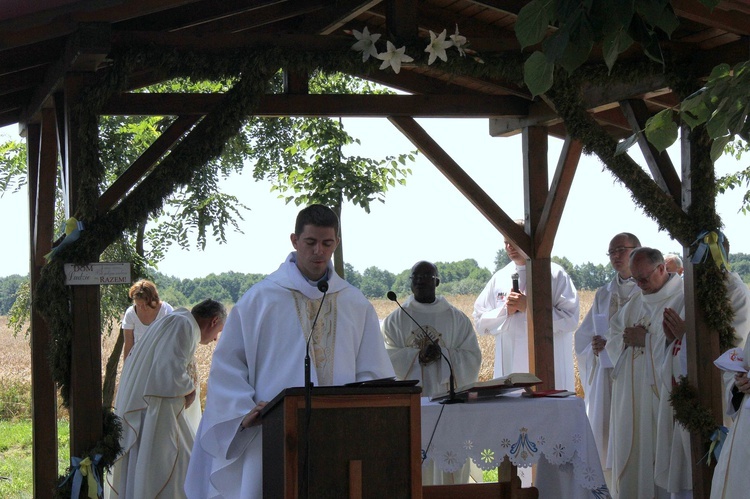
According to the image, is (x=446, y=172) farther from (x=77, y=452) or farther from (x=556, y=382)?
(x=77, y=452)

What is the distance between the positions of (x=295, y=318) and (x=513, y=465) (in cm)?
231

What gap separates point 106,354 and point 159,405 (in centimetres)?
1099

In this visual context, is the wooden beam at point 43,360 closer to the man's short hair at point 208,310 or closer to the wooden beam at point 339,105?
the wooden beam at point 339,105

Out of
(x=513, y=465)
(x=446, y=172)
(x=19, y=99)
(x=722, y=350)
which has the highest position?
(x=19, y=99)

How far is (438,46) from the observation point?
6.86 meters

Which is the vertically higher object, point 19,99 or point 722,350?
point 19,99

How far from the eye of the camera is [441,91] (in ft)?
29.5

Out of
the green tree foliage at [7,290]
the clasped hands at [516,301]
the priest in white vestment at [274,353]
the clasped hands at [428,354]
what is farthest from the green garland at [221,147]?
the green tree foliage at [7,290]

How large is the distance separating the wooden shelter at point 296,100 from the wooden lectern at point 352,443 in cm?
309

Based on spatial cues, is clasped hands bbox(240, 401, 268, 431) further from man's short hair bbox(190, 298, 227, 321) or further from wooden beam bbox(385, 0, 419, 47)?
wooden beam bbox(385, 0, 419, 47)

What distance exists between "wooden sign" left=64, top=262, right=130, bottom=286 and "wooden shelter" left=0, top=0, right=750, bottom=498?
90mm

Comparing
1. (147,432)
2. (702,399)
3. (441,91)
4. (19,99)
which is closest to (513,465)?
(702,399)

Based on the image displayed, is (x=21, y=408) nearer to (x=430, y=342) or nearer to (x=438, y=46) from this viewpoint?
(x=430, y=342)

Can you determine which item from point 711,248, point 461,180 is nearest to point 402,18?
point 461,180
